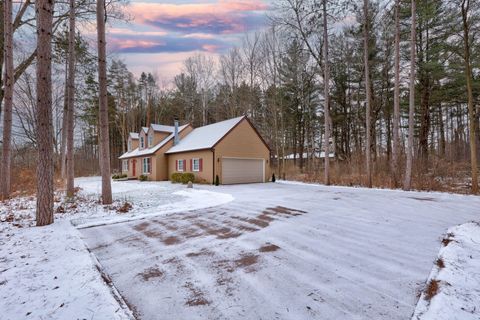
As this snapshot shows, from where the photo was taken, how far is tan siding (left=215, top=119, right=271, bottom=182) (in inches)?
627

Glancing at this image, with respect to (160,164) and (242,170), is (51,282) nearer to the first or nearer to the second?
(242,170)

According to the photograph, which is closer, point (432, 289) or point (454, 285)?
point (432, 289)

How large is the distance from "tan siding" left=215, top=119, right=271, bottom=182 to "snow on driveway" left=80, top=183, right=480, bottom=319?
9.76 m

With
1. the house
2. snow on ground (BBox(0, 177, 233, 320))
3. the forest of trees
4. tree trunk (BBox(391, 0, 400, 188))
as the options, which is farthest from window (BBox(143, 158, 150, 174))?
tree trunk (BBox(391, 0, 400, 188))

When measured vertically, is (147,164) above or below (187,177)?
above

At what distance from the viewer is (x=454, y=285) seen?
2.80m

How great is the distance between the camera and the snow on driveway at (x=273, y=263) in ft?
7.90

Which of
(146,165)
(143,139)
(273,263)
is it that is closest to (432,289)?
(273,263)

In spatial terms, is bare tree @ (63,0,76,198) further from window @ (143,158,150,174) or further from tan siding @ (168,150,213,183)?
window @ (143,158,150,174)

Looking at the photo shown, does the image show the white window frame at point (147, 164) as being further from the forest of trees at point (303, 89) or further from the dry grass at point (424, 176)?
the dry grass at point (424, 176)

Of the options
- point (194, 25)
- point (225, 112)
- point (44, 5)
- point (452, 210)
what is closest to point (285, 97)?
point (225, 112)

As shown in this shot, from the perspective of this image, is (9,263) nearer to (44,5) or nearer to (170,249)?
(170,249)

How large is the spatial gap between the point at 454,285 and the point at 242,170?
14.7 m

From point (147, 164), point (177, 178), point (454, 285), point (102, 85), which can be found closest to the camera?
point (454, 285)
